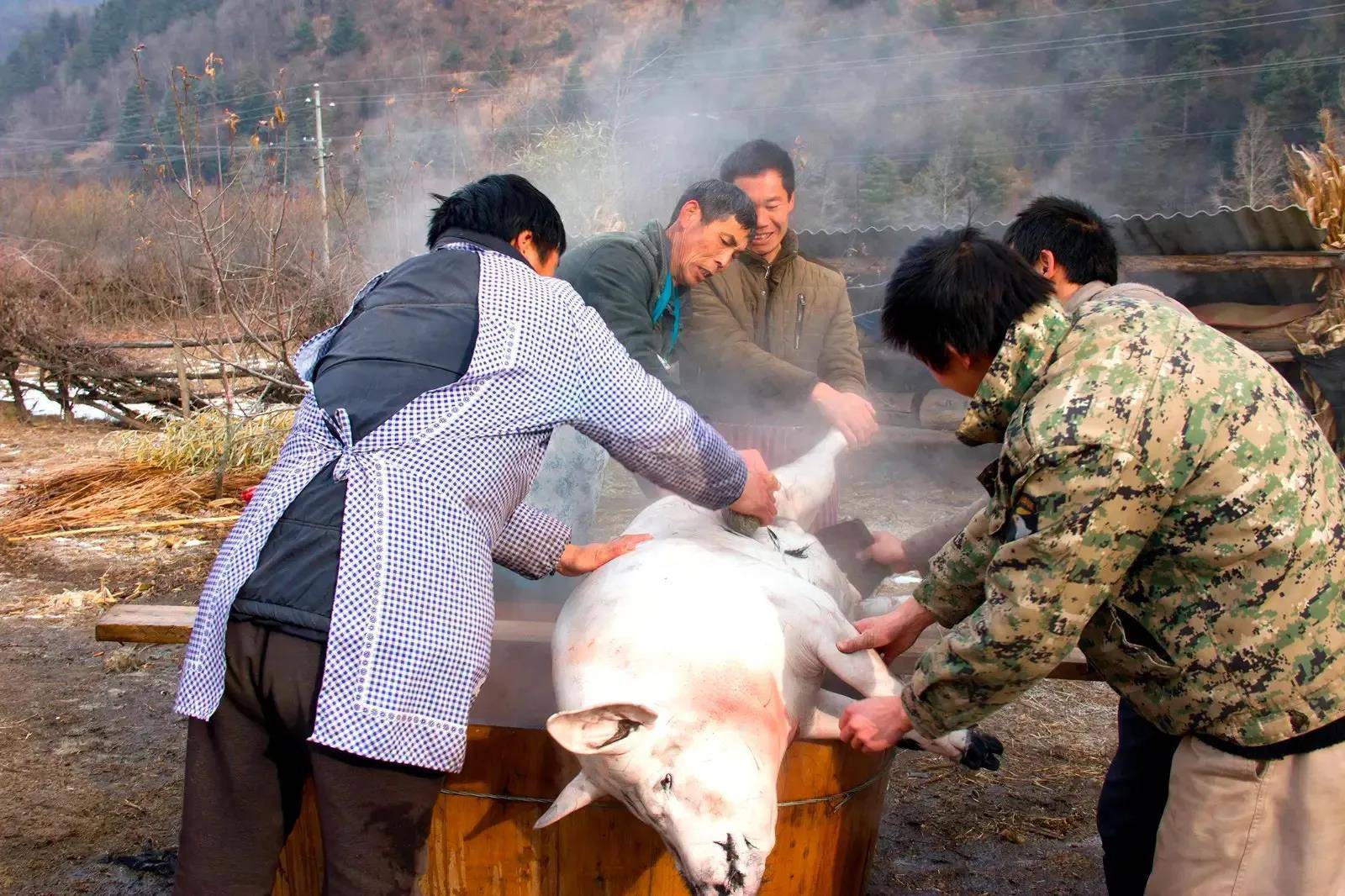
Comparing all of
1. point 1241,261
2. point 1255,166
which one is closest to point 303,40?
point 1255,166

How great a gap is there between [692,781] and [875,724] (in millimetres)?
443

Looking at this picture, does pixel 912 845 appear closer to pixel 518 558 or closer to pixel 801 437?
pixel 801 437

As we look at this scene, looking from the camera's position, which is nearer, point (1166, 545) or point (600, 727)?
point (1166, 545)

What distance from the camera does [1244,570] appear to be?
1.77 metres

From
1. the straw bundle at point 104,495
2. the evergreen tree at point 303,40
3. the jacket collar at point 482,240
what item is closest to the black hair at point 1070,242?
the jacket collar at point 482,240

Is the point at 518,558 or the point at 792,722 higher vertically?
the point at 518,558

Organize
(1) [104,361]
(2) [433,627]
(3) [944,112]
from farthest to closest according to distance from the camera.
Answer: (3) [944,112] < (1) [104,361] < (2) [433,627]

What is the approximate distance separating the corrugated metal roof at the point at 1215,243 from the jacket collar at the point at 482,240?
486cm

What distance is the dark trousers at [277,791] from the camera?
1.82 metres

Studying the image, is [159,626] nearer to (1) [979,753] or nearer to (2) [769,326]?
(1) [979,753]

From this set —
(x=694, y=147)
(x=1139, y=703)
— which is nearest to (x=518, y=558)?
(x=1139, y=703)

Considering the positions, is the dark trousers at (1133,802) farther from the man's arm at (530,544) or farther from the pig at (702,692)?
the man's arm at (530,544)

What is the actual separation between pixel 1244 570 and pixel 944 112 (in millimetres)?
27770

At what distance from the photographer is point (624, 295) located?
3.38 m
